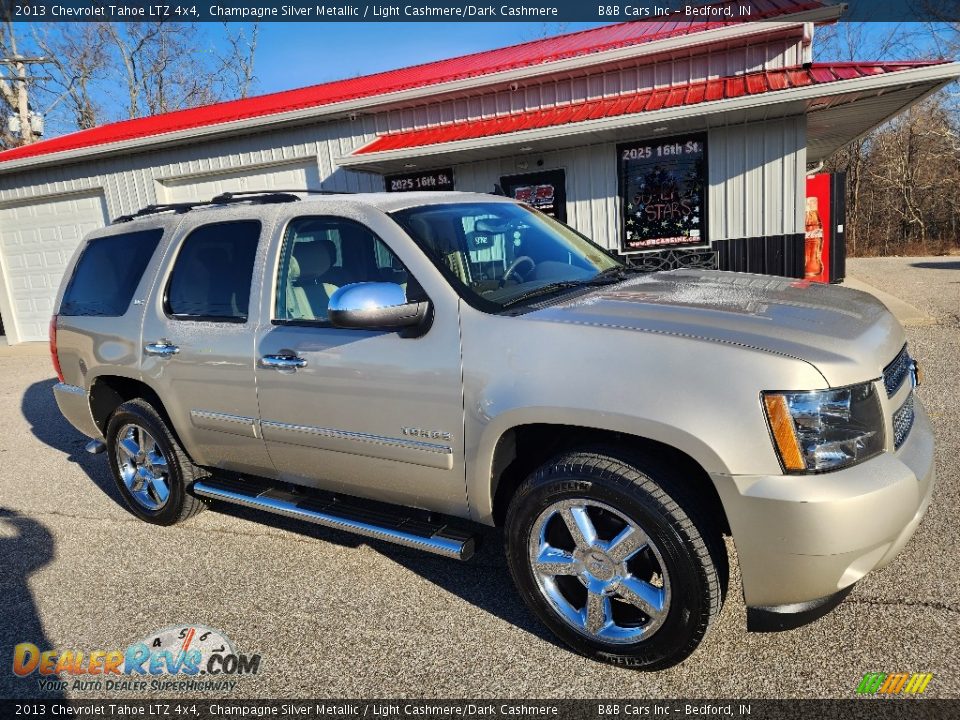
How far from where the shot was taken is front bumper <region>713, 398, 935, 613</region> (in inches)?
87.0

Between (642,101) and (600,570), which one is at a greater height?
(642,101)

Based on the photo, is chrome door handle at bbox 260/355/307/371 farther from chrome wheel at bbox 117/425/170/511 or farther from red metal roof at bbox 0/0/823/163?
red metal roof at bbox 0/0/823/163

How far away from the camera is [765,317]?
8.48 feet

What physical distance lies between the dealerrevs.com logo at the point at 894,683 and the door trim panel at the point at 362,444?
1.77 metres

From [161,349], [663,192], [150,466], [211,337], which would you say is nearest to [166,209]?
[161,349]

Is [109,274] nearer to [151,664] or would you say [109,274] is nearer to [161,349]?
[161,349]

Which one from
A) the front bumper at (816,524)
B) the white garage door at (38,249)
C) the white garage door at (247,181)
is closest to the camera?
the front bumper at (816,524)

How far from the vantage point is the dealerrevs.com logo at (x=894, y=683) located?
2469 millimetres

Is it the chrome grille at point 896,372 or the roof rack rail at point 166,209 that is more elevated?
the roof rack rail at point 166,209

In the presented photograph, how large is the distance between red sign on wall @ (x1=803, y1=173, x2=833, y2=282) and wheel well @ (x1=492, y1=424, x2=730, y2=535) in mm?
12225

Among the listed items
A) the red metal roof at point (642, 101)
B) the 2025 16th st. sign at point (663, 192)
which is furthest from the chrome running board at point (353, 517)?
the 2025 16th st. sign at point (663, 192)

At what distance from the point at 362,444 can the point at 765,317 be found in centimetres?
182

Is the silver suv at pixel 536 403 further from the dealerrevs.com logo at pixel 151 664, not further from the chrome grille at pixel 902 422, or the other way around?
the dealerrevs.com logo at pixel 151 664

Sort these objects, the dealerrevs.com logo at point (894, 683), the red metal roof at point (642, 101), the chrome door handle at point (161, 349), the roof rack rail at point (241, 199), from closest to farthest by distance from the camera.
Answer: the dealerrevs.com logo at point (894, 683) < the roof rack rail at point (241, 199) < the chrome door handle at point (161, 349) < the red metal roof at point (642, 101)
